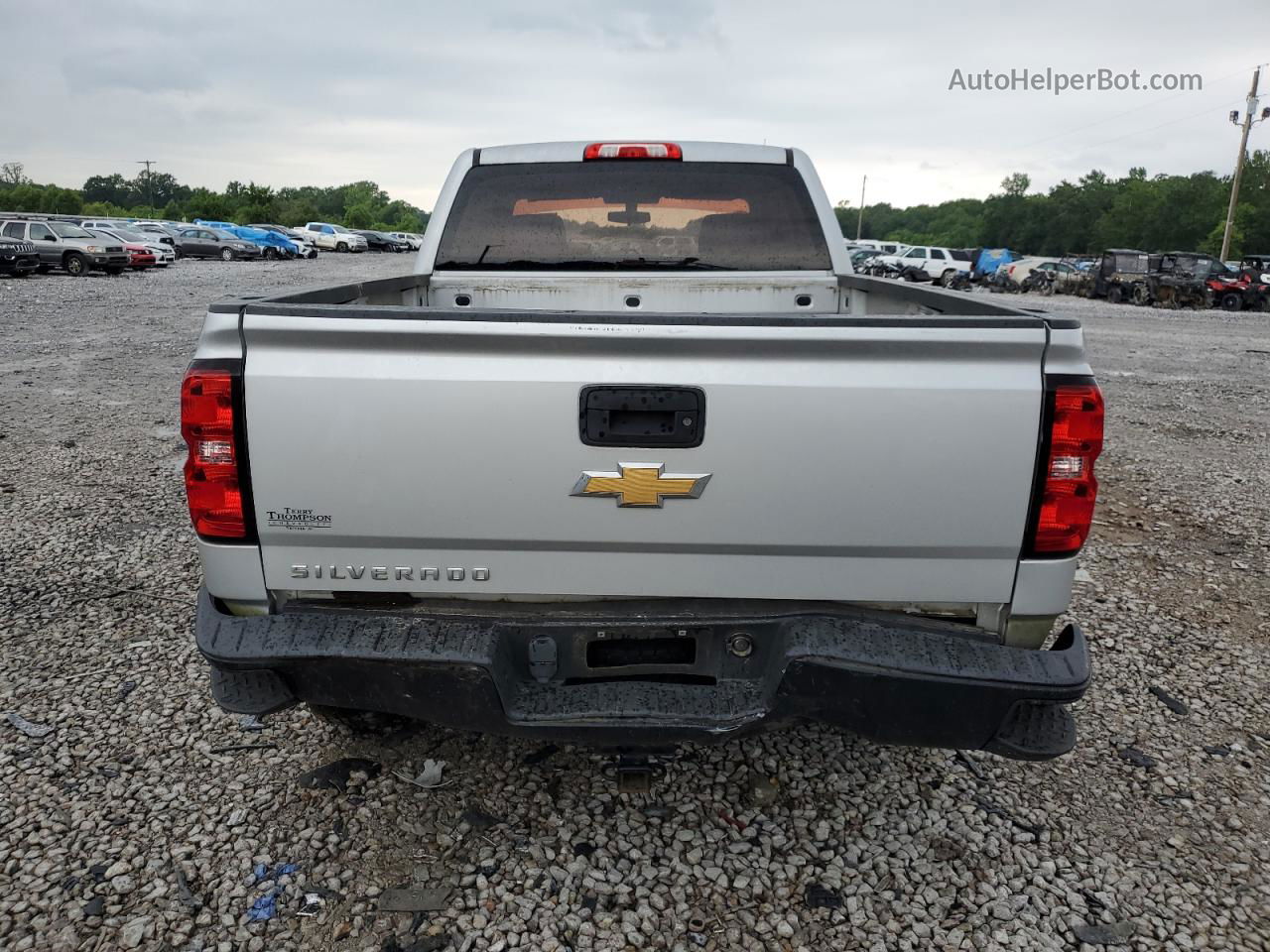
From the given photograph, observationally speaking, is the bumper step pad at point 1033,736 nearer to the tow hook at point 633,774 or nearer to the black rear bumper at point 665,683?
the black rear bumper at point 665,683

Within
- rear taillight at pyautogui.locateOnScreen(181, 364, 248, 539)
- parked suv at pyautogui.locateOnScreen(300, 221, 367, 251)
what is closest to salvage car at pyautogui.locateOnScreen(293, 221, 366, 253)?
parked suv at pyautogui.locateOnScreen(300, 221, 367, 251)

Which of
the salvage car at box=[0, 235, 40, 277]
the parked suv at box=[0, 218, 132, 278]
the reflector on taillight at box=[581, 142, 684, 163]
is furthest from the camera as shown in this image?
the parked suv at box=[0, 218, 132, 278]

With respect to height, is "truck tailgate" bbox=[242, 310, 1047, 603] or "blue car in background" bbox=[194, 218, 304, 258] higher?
"blue car in background" bbox=[194, 218, 304, 258]

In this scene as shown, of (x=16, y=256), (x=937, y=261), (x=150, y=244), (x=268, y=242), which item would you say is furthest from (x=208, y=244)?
(x=937, y=261)

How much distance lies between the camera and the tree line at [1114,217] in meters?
77.6

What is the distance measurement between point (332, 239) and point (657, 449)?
59.5 meters

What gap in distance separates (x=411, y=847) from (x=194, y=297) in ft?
72.2

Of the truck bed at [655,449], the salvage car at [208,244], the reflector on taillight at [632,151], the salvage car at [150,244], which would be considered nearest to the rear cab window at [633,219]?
the reflector on taillight at [632,151]

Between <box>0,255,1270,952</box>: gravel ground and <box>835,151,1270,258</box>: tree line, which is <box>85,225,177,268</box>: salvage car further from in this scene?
<box>835,151,1270,258</box>: tree line

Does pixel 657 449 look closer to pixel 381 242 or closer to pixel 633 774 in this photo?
pixel 633 774

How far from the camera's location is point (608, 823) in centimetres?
292

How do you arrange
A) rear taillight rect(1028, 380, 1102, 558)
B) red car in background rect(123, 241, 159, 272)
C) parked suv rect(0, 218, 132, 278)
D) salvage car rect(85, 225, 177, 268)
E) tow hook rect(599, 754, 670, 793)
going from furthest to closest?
salvage car rect(85, 225, 177, 268) → red car in background rect(123, 241, 159, 272) → parked suv rect(0, 218, 132, 278) → tow hook rect(599, 754, 670, 793) → rear taillight rect(1028, 380, 1102, 558)

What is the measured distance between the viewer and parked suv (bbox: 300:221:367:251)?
56.4 meters

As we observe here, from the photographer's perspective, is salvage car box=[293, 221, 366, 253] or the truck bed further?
salvage car box=[293, 221, 366, 253]
